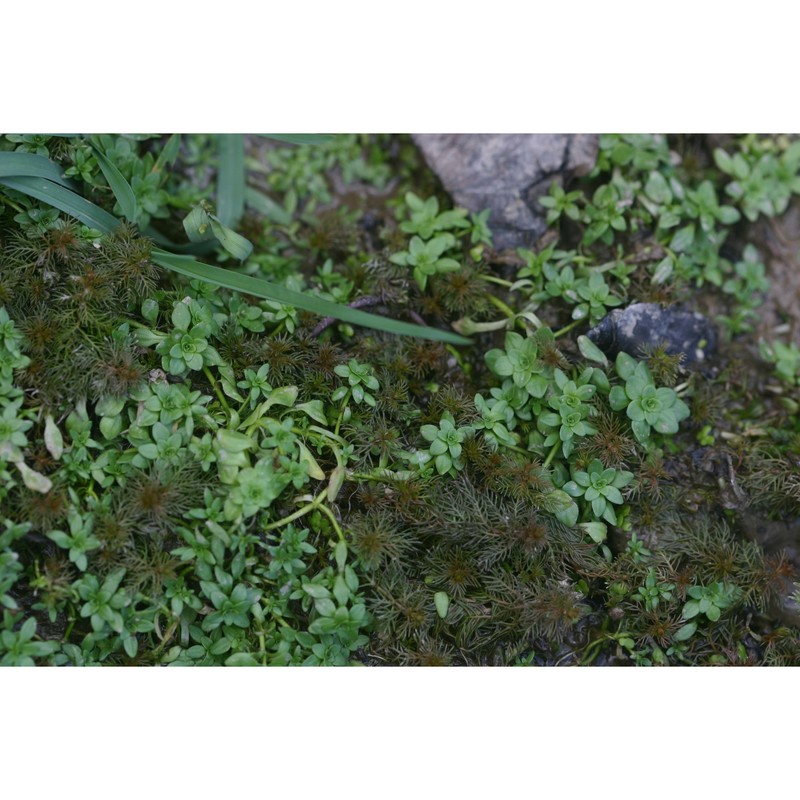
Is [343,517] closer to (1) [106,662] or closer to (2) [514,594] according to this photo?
(2) [514,594]

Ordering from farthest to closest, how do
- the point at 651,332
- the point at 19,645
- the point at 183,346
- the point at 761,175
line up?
the point at 761,175 → the point at 651,332 → the point at 183,346 → the point at 19,645

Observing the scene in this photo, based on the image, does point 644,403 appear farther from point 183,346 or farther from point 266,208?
point 266,208

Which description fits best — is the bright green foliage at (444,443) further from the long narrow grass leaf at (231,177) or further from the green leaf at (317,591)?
the long narrow grass leaf at (231,177)

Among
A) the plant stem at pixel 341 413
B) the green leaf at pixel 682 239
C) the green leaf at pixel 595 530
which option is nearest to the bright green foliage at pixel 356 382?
the plant stem at pixel 341 413

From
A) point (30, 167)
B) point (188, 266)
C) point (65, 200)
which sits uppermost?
point (30, 167)

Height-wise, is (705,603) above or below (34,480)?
below

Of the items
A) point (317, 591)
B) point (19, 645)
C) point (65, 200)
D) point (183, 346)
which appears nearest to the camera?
point (19, 645)

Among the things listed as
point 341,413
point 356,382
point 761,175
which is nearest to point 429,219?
point 356,382

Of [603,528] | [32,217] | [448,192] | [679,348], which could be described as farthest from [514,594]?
[32,217]

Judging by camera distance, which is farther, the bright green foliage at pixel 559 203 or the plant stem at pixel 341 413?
the bright green foliage at pixel 559 203
